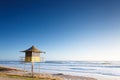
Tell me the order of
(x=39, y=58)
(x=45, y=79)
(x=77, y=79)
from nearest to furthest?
1. (x=45, y=79)
2. (x=77, y=79)
3. (x=39, y=58)

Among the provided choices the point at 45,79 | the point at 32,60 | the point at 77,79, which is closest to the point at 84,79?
the point at 77,79

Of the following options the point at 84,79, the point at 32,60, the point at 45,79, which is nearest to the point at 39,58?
the point at 32,60

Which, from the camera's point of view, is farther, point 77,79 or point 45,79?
point 77,79

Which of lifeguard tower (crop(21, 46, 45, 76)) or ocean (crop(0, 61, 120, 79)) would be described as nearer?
lifeguard tower (crop(21, 46, 45, 76))

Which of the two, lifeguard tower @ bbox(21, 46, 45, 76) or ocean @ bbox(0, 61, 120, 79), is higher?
lifeguard tower @ bbox(21, 46, 45, 76)

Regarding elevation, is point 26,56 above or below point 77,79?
above

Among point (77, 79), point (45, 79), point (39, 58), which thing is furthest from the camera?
point (39, 58)

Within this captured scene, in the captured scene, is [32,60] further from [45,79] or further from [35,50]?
[45,79]

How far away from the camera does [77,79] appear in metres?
26.4

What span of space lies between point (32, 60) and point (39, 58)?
4.89 feet

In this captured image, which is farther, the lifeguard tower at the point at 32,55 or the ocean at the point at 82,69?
the ocean at the point at 82,69

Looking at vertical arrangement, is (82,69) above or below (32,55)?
below

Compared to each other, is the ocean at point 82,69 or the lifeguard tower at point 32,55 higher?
the lifeguard tower at point 32,55

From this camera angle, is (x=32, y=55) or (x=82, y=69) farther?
(x=82, y=69)
